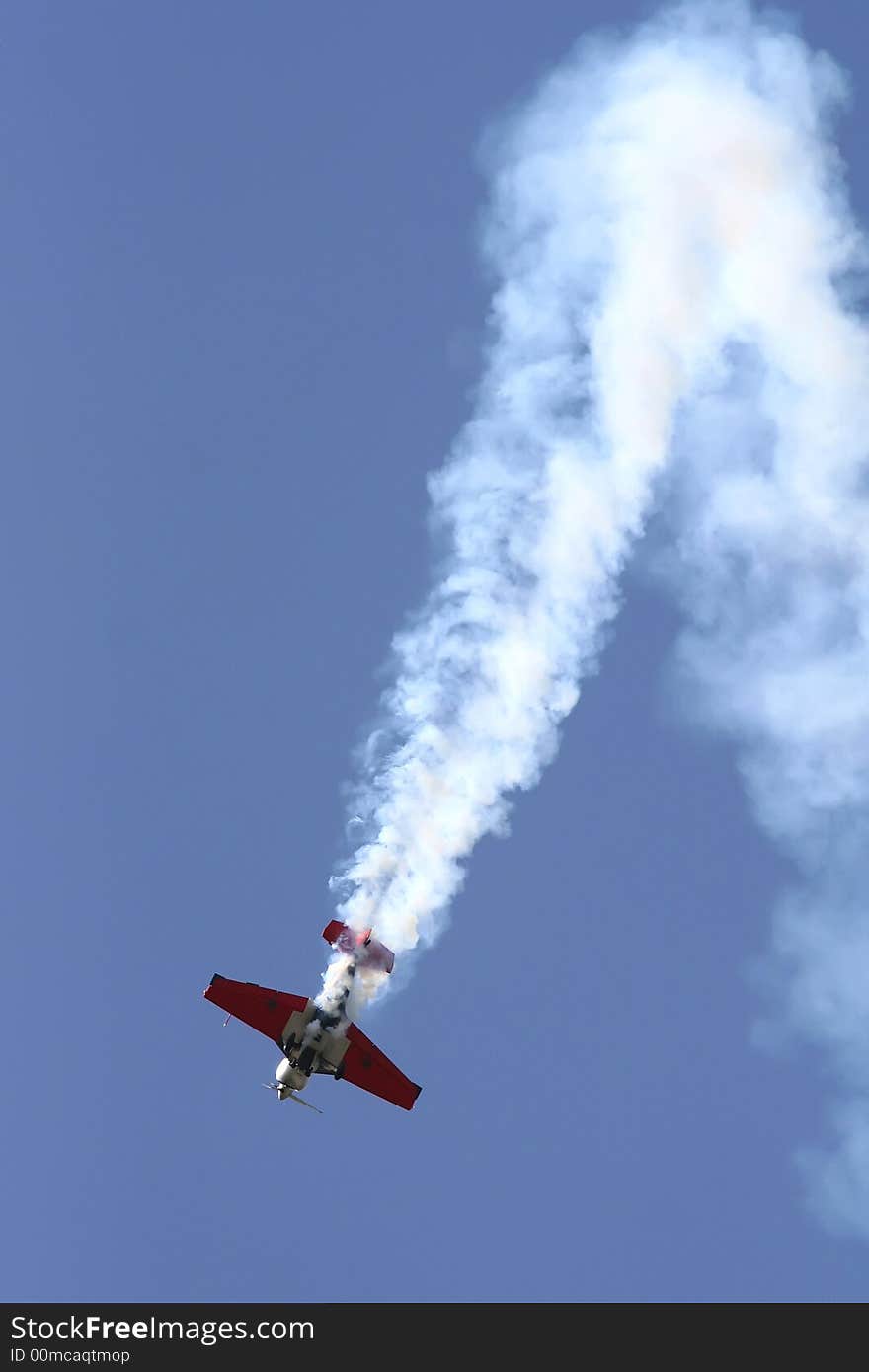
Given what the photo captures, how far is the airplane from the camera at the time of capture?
290ft

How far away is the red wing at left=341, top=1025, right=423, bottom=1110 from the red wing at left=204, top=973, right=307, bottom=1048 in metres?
3.18

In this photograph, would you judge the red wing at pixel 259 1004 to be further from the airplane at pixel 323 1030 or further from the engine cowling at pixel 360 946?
the engine cowling at pixel 360 946

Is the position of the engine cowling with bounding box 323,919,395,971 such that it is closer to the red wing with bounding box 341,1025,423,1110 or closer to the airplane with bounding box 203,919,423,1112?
the airplane with bounding box 203,919,423,1112

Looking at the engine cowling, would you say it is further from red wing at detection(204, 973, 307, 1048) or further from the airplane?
red wing at detection(204, 973, 307, 1048)

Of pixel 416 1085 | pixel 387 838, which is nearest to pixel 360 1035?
pixel 416 1085

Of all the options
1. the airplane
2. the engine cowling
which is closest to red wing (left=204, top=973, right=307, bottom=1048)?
the airplane

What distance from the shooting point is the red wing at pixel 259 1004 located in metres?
93.3

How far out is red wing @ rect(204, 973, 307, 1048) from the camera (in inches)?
3674

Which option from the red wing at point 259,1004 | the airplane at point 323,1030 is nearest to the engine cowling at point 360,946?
the airplane at point 323,1030

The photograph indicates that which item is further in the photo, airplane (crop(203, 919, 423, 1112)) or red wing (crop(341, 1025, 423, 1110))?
red wing (crop(341, 1025, 423, 1110))

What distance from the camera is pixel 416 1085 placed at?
96.2 m
